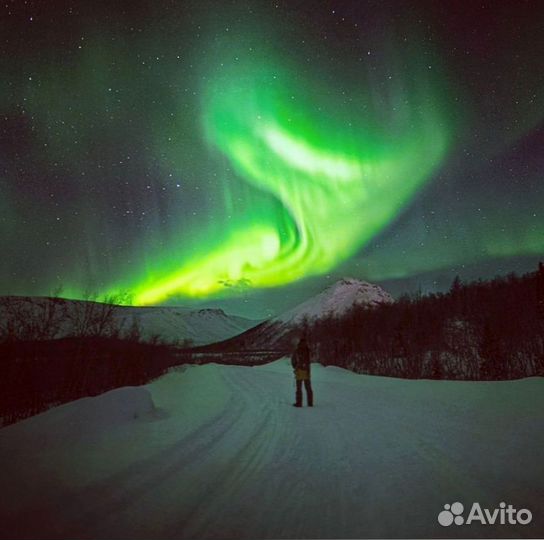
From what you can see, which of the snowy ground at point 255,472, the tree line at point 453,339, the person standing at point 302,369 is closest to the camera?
the snowy ground at point 255,472

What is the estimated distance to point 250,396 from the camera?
13.4 meters

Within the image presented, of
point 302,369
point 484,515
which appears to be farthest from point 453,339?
point 484,515

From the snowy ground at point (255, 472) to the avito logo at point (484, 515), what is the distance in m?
0.09

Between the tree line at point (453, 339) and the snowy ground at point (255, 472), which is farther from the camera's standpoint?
the tree line at point (453, 339)

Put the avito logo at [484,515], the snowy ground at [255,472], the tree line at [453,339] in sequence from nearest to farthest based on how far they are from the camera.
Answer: the snowy ground at [255,472] → the avito logo at [484,515] → the tree line at [453,339]

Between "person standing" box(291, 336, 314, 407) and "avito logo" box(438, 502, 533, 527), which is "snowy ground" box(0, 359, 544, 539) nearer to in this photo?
"avito logo" box(438, 502, 533, 527)

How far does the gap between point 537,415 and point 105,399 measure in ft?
33.8

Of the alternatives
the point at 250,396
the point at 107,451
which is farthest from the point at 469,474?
the point at 250,396

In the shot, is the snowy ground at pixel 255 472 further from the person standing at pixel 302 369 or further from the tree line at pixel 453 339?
the tree line at pixel 453 339

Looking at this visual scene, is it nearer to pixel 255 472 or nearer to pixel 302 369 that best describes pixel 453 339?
pixel 302 369

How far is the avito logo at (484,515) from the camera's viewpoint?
11.6ft

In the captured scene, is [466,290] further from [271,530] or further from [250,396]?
[271,530]

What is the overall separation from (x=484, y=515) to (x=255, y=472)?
2.78 m

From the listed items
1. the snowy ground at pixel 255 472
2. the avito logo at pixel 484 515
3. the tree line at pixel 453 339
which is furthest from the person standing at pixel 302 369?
the tree line at pixel 453 339
